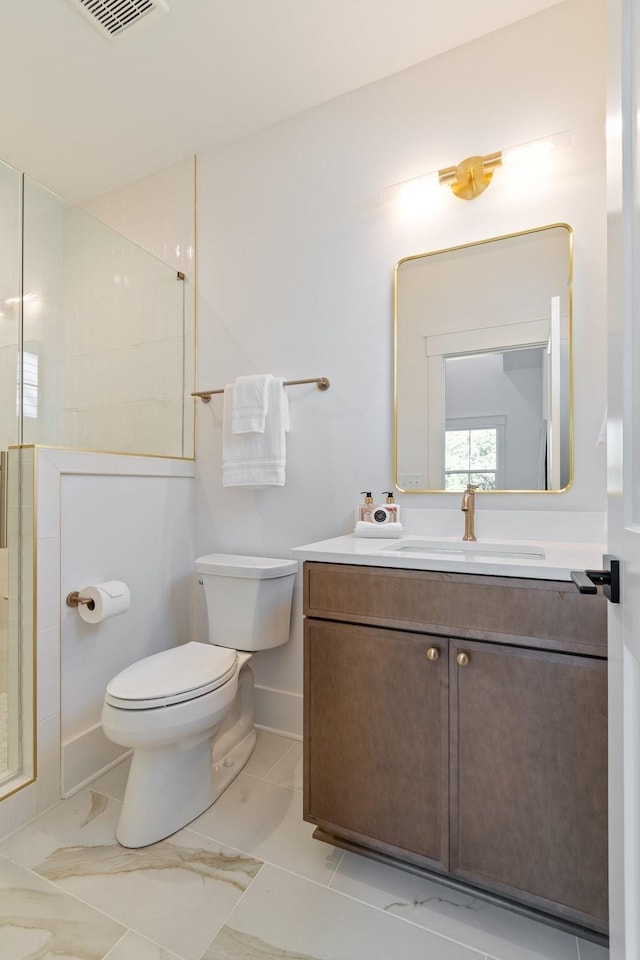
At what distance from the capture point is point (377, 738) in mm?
1215

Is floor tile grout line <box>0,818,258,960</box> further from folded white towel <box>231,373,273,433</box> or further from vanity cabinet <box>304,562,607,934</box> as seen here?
folded white towel <box>231,373,273,433</box>

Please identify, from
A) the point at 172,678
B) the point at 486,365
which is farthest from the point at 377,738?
the point at 486,365

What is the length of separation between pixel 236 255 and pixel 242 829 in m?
2.22

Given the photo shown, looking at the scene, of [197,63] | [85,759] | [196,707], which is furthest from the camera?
[197,63]

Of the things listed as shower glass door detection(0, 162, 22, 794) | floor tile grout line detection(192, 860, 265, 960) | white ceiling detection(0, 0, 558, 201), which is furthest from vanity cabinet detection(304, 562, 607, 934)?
white ceiling detection(0, 0, 558, 201)

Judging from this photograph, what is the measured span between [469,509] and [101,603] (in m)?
1.30

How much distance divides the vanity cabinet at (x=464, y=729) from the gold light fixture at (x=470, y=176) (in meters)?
1.35

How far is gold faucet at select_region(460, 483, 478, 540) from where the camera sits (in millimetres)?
1551

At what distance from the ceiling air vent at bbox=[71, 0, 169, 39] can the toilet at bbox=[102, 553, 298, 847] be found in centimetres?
193

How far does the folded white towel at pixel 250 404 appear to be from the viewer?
1.89 metres

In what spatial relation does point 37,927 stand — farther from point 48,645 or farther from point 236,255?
point 236,255

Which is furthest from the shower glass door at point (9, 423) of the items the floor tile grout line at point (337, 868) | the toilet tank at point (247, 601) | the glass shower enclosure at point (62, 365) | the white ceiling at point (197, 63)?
the floor tile grout line at point (337, 868)

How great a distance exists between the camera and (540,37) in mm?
1563

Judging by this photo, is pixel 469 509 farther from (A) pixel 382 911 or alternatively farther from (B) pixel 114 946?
(B) pixel 114 946
